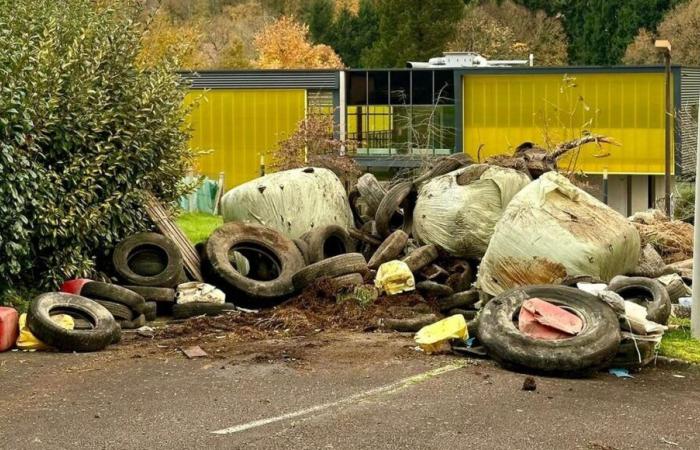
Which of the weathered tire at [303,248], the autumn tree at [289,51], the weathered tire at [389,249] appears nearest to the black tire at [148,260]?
the weathered tire at [303,248]

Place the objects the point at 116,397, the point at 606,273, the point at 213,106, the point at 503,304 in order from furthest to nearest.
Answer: the point at 213,106, the point at 606,273, the point at 503,304, the point at 116,397

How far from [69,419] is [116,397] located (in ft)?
2.24

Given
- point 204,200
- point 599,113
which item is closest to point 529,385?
point 204,200

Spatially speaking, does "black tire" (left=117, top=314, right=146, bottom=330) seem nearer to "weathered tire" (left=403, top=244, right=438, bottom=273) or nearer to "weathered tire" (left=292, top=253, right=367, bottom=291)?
"weathered tire" (left=292, top=253, right=367, bottom=291)

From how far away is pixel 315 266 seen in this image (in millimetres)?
12703

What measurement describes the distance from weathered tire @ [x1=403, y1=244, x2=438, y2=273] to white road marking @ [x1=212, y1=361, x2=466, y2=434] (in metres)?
3.53

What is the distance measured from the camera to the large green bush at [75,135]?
11.5 m

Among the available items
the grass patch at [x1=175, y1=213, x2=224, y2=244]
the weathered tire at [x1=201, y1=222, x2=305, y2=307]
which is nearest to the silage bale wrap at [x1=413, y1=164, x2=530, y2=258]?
the weathered tire at [x1=201, y1=222, x2=305, y2=307]

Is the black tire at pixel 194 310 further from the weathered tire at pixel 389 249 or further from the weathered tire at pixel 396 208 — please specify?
the weathered tire at pixel 396 208

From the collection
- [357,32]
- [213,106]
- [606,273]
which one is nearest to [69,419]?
[606,273]

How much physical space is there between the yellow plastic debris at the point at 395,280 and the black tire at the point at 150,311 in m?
2.40

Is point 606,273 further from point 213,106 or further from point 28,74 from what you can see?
point 213,106

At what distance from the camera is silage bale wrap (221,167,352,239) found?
15797 millimetres

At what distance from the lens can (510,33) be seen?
7206 centimetres
